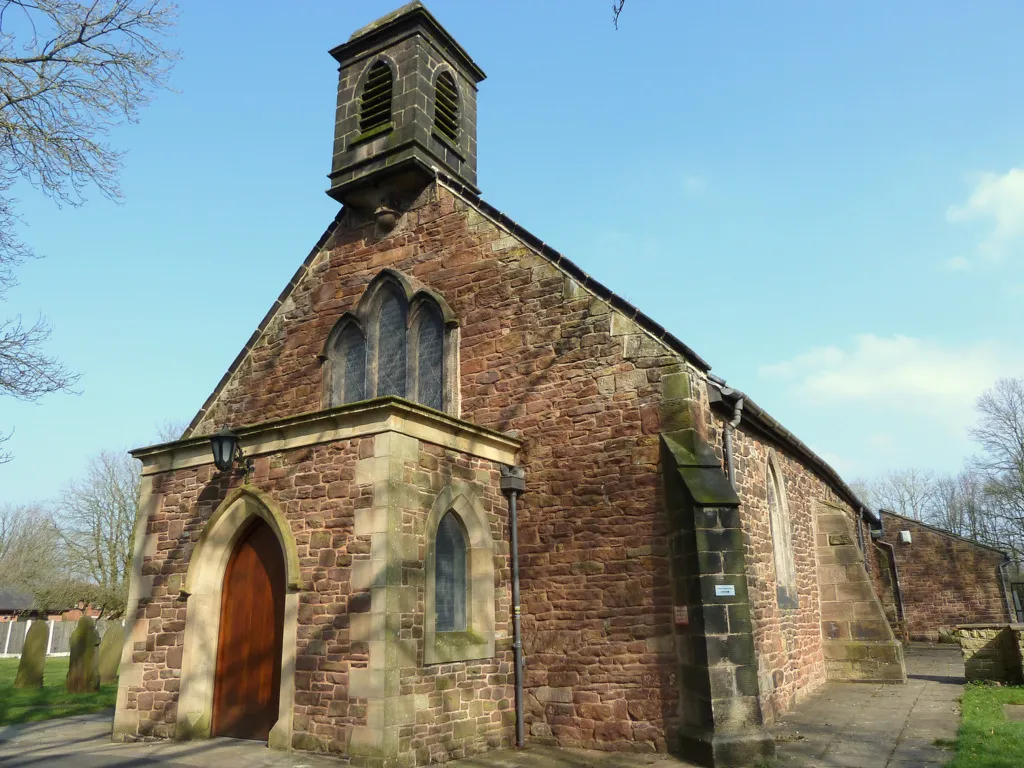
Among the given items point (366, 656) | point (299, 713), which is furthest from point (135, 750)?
point (366, 656)

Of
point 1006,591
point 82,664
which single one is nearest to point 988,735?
point 82,664

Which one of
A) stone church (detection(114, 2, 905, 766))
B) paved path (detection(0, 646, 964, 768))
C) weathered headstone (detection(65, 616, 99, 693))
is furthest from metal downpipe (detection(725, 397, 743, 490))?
weathered headstone (detection(65, 616, 99, 693))

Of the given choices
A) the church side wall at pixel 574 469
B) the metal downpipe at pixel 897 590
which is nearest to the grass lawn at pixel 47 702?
the church side wall at pixel 574 469

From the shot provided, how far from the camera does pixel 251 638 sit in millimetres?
9266

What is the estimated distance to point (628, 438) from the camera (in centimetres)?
952

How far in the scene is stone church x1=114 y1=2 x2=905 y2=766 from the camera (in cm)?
813

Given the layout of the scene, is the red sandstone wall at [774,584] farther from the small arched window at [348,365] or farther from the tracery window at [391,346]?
the small arched window at [348,365]

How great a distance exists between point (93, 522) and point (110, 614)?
602cm

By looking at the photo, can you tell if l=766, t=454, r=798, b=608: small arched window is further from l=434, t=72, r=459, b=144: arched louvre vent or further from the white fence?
the white fence

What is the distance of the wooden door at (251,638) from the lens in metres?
8.96

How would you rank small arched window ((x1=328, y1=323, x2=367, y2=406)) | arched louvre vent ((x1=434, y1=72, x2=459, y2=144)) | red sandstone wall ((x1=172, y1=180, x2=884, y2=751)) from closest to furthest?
red sandstone wall ((x1=172, y1=180, x2=884, y2=751))
small arched window ((x1=328, y1=323, x2=367, y2=406))
arched louvre vent ((x1=434, y1=72, x2=459, y2=144))

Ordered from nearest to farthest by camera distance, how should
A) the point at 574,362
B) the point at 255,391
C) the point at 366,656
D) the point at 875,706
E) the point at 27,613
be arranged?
the point at 366,656 < the point at 574,362 < the point at 875,706 < the point at 255,391 < the point at 27,613

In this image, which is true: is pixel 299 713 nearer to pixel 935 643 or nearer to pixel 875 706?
pixel 875 706

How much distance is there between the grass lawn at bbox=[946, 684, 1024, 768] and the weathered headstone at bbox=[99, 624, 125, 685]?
17.6 m
